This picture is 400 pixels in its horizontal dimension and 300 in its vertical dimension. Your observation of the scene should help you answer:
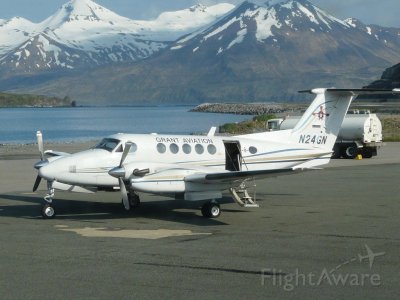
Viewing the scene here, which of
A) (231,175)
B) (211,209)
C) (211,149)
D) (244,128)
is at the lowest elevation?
(244,128)

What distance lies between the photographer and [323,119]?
90.9 feet

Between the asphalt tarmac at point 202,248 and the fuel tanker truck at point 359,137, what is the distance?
22.9 metres

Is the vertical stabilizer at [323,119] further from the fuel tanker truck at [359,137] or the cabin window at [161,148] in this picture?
the fuel tanker truck at [359,137]

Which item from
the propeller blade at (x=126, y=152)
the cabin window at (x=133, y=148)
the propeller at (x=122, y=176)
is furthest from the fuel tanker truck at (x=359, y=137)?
the propeller at (x=122, y=176)

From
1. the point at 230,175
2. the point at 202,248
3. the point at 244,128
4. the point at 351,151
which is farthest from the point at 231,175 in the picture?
the point at 244,128

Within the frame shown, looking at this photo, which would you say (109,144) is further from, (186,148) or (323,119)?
(323,119)

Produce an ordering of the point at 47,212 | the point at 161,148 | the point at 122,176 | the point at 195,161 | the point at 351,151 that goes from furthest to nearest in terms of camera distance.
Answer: the point at 351,151, the point at 195,161, the point at 161,148, the point at 47,212, the point at 122,176

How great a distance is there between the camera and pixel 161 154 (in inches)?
981

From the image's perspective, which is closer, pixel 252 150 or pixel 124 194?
pixel 124 194

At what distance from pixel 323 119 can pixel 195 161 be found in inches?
195

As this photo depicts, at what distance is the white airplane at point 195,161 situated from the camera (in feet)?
75.9

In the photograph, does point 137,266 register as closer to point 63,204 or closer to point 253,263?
point 253,263

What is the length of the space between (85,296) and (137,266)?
2509mm

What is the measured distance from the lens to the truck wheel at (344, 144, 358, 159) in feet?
174
